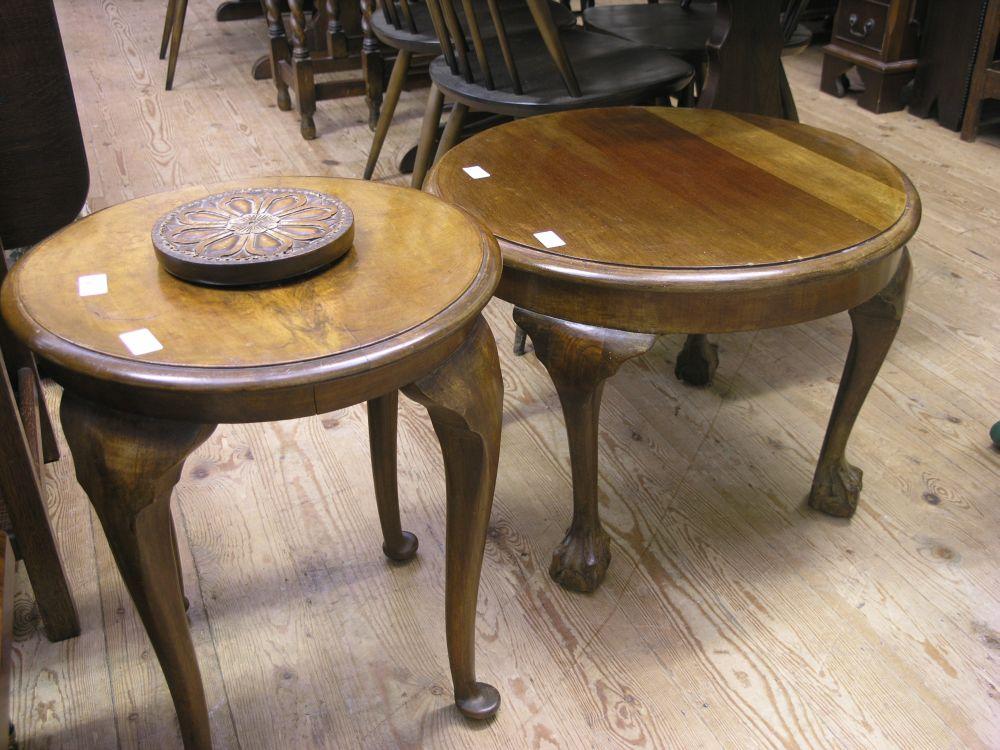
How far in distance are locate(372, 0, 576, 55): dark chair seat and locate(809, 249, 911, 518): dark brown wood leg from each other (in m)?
1.22

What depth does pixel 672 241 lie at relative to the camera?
1106 millimetres

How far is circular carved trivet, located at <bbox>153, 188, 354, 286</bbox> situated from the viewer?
34.3 inches

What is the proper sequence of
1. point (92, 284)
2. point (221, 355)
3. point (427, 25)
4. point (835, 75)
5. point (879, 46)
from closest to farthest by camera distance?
point (221, 355), point (92, 284), point (427, 25), point (879, 46), point (835, 75)

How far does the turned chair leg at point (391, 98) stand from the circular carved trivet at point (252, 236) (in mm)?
1444

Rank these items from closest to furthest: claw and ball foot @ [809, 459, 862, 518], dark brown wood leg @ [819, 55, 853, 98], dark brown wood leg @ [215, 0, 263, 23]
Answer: claw and ball foot @ [809, 459, 862, 518] → dark brown wood leg @ [819, 55, 853, 98] → dark brown wood leg @ [215, 0, 263, 23]

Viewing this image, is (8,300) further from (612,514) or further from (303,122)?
(303,122)

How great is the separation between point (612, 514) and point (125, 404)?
852 mm

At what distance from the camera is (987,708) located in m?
1.13

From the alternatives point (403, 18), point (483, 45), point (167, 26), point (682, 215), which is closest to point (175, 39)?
point (167, 26)

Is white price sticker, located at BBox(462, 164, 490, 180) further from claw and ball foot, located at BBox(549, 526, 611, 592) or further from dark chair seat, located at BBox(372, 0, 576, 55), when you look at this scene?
dark chair seat, located at BBox(372, 0, 576, 55)

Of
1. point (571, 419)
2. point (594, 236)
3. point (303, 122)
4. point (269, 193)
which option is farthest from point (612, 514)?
point (303, 122)

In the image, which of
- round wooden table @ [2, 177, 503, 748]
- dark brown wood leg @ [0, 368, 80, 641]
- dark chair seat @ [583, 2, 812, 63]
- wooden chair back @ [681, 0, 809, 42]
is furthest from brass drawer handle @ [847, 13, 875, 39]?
dark brown wood leg @ [0, 368, 80, 641]

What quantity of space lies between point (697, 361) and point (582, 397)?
67 centimetres

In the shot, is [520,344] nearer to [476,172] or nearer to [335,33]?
[476,172]
